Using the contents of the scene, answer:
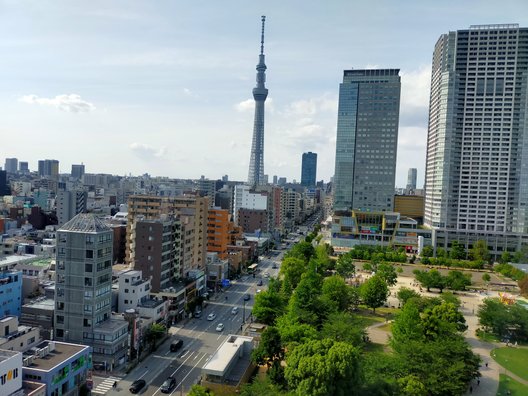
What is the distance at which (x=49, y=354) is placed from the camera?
29234 mm

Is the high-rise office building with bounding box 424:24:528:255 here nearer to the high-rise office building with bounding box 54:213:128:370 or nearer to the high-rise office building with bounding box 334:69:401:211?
the high-rise office building with bounding box 334:69:401:211

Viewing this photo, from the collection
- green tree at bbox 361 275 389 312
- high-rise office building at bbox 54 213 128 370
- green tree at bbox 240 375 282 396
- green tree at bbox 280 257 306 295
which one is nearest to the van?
Result: high-rise office building at bbox 54 213 128 370

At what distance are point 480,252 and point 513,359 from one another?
164ft

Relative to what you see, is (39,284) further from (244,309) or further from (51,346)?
(244,309)

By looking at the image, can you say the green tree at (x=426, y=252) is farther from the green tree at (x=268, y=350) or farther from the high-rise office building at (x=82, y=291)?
the high-rise office building at (x=82, y=291)

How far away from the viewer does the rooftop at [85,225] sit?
35.6 metres

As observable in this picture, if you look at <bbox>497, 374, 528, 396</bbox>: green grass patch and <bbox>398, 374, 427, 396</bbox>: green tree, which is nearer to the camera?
<bbox>398, 374, 427, 396</bbox>: green tree

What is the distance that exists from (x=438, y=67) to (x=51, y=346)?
310ft

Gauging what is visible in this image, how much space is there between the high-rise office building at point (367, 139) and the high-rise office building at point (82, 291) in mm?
85133

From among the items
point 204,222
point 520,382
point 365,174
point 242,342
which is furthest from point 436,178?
point 242,342

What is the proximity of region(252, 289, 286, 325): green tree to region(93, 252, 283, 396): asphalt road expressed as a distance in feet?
9.61

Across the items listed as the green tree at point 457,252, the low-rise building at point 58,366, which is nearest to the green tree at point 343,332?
the low-rise building at point 58,366

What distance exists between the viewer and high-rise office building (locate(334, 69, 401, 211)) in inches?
4348

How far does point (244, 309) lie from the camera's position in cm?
5200
